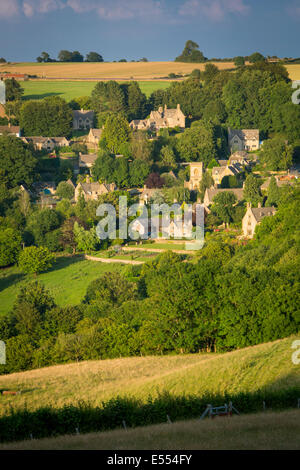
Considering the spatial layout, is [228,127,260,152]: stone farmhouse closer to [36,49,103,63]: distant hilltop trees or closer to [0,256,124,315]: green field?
[0,256,124,315]: green field

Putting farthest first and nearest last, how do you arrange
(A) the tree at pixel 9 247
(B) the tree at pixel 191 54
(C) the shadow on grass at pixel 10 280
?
(B) the tree at pixel 191 54
(A) the tree at pixel 9 247
(C) the shadow on grass at pixel 10 280

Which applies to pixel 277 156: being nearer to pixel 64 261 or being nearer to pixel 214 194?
pixel 214 194

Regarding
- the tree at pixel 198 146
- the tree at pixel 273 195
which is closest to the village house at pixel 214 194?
the tree at pixel 273 195

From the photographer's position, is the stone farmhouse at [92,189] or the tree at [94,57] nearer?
the stone farmhouse at [92,189]

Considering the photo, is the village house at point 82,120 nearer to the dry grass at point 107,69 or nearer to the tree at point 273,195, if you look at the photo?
the dry grass at point 107,69

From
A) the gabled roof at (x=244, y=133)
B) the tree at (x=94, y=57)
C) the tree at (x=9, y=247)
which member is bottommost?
the tree at (x=9, y=247)

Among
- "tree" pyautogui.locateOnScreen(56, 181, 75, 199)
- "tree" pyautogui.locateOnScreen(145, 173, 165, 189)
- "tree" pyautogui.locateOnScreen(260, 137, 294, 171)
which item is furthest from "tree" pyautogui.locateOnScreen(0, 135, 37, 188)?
"tree" pyautogui.locateOnScreen(260, 137, 294, 171)
